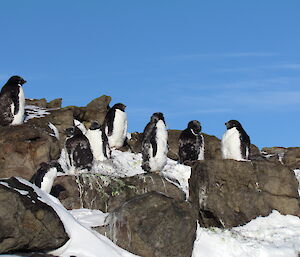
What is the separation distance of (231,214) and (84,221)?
4.72 m

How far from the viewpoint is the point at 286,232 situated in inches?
545

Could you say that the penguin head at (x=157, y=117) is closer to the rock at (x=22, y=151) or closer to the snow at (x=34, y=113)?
the rock at (x=22, y=151)

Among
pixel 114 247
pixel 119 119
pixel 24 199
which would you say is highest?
pixel 119 119

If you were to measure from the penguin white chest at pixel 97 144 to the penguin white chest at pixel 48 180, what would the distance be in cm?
559

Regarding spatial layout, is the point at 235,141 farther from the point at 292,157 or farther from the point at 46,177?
the point at 292,157

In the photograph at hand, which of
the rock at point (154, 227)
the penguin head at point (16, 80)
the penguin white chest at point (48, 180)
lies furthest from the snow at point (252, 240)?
the penguin head at point (16, 80)

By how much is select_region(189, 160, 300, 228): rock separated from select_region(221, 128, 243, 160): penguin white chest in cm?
135

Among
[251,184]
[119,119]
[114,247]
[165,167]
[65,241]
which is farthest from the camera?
[119,119]

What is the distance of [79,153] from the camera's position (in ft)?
56.1

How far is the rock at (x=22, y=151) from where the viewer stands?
1750 cm


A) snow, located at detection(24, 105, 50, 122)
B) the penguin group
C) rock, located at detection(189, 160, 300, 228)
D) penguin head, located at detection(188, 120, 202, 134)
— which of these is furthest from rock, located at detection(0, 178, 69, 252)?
snow, located at detection(24, 105, 50, 122)

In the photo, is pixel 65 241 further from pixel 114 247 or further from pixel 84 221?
pixel 84 221

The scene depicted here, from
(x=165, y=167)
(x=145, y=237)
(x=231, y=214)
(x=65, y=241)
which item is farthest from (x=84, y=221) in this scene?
(x=165, y=167)

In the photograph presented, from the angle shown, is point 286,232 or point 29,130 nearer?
point 286,232
